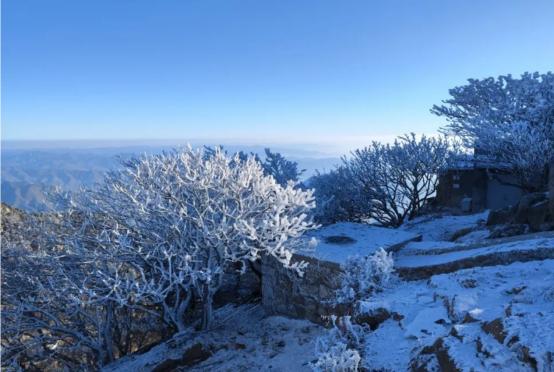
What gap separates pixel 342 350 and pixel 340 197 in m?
12.5

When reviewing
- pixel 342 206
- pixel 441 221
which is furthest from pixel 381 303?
pixel 342 206

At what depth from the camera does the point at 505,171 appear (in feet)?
46.8

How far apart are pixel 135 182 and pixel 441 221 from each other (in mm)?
8636

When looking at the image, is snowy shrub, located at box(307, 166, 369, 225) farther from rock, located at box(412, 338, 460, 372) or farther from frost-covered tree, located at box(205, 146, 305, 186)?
rock, located at box(412, 338, 460, 372)

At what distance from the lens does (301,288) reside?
684 centimetres

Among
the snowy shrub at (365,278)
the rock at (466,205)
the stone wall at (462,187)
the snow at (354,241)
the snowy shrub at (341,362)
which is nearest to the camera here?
the snowy shrub at (341,362)

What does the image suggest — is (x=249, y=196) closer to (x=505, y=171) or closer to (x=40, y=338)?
(x=40, y=338)

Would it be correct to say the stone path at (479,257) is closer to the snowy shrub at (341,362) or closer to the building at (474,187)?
the snowy shrub at (341,362)

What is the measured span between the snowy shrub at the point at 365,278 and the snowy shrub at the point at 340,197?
8.85 metres

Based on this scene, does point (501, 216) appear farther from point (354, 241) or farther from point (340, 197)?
point (340, 197)

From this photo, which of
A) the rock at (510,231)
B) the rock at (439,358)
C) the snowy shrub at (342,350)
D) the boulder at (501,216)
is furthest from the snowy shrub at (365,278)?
the boulder at (501,216)

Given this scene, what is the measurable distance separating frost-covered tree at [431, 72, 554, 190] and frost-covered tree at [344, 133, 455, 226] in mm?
1333

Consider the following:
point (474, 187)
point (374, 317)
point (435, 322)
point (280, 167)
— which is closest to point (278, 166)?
point (280, 167)

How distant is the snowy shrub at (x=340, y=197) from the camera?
48.4 ft
